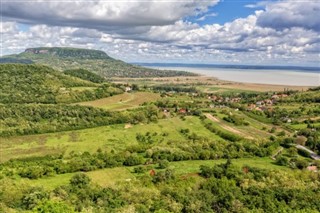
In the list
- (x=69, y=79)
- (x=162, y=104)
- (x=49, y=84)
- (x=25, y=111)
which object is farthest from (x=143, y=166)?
(x=69, y=79)

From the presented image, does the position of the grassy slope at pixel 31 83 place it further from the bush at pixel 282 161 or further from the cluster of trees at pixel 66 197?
the bush at pixel 282 161

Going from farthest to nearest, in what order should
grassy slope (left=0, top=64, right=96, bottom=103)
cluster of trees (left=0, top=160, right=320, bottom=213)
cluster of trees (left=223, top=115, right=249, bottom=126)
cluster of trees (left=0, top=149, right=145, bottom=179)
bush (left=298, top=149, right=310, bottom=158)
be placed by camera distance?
1. grassy slope (left=0, top=64, right=96, bottom=103)
2. cluster of trees (left=223, top=115, right=249, bottom=126)
3. bush (left=298, top=149, right=310, bottom=158)
4. cluster of trees (left=0, top=149, right=145, bottom=179)
5. cluster of trees (left=0, top=160, right=320, bottom=213)

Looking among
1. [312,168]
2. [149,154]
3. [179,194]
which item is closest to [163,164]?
[149,154]

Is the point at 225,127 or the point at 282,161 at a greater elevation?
the point at 225,127

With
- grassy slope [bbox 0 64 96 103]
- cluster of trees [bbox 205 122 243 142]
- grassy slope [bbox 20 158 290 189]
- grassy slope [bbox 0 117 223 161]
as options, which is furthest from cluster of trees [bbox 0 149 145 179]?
grassy slope [bbox 0 64 96 103]

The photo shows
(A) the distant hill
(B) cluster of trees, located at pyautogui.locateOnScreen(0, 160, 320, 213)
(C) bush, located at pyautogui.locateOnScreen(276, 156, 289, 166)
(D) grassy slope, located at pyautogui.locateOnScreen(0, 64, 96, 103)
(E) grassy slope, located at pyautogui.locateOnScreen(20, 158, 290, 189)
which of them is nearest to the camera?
(B) cluster of trees, located at pyautogui.locateOnScreen(0, 160, 320, 213)

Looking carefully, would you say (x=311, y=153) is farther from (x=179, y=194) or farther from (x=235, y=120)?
(x=179, y=194)

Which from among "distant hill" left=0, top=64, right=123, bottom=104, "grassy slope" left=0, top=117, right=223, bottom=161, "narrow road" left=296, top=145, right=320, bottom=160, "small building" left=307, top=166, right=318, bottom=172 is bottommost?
"grassy slope" left=0, top=117, right=223, bottom=161

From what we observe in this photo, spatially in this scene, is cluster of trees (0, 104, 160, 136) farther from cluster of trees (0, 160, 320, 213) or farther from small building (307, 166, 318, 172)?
small building (307, 166, 318, 172)

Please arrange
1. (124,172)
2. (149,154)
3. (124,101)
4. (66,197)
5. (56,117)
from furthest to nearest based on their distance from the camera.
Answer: (124,101)
(56,117)
(149,154)
(124,172)
(66,197)

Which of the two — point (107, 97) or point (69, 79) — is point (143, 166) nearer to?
point (107, 97)
